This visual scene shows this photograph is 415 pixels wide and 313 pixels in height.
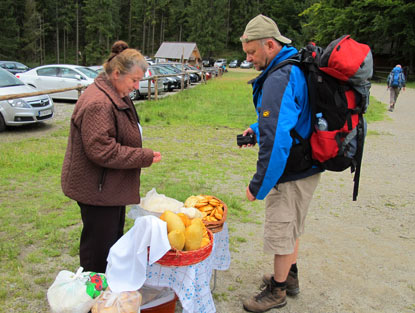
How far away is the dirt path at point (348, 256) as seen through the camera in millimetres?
3012

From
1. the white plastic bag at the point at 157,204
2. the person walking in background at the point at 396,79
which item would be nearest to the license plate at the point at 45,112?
the white plastic bag at the point at 157,204

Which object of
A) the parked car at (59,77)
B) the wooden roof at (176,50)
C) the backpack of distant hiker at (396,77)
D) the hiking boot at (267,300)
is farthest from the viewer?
the wooden roof at (176,50)

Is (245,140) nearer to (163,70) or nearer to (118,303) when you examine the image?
(118,303)

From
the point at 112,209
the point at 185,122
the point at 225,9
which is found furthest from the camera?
the point at 225,9

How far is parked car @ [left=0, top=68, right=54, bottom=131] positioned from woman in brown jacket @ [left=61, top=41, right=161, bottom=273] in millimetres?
7245

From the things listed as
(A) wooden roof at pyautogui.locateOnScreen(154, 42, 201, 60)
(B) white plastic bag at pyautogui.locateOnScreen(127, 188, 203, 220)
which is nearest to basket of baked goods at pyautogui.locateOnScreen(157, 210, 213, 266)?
(B) white plastic bag at pyautogui.locateOnScreen(127, 188, 203, 220)

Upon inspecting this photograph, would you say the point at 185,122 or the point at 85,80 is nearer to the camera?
the point at 185,122

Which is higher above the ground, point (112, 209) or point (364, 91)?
point (364, 91)

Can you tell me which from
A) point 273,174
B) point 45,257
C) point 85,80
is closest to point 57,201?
point 45,257

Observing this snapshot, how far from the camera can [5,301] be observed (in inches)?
107

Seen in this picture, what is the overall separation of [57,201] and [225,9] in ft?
276

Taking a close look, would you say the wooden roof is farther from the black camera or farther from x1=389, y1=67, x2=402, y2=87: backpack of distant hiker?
the black camera

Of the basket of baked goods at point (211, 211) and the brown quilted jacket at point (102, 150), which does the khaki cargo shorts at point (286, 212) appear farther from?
the brown quilted jacket at point (102, 150)

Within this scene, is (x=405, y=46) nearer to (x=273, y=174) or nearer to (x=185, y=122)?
(x=185, y=122)
